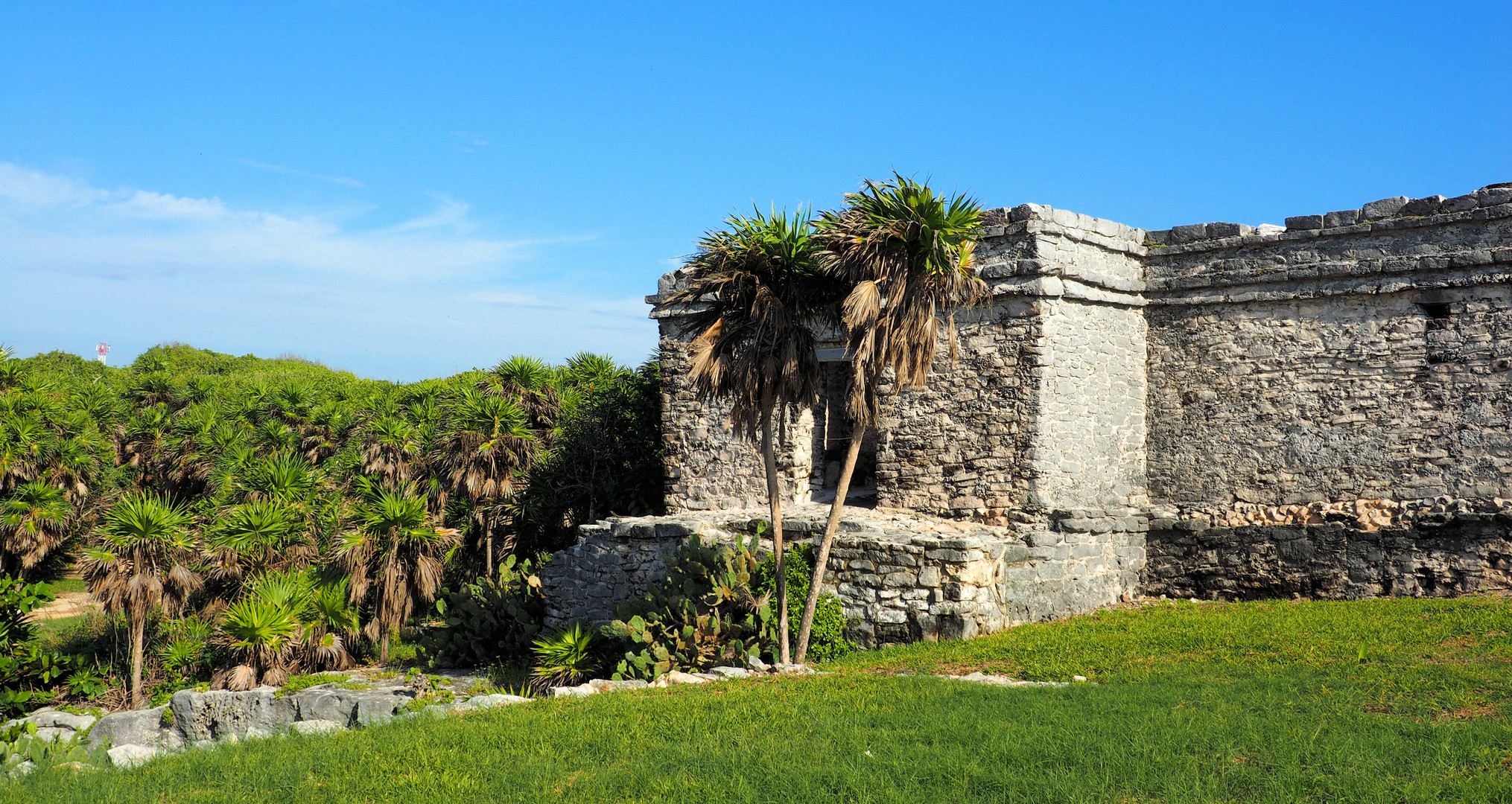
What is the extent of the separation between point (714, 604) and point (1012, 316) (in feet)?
14.3

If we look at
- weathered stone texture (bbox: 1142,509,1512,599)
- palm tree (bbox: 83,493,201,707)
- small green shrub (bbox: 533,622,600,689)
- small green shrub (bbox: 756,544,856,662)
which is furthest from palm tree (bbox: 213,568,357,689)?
weathered stone texture (bbox: 1142,509,1512,599)

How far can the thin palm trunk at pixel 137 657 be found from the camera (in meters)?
14.6

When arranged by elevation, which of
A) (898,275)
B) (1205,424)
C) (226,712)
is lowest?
(226,712)

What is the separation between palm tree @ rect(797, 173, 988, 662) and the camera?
9242 millimetres

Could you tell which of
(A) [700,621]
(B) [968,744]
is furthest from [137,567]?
(B) [968,744]

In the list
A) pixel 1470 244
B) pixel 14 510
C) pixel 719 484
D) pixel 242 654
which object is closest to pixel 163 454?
pixel 14 510

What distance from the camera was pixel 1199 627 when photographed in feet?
32.5

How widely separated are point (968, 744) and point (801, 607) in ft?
15.4

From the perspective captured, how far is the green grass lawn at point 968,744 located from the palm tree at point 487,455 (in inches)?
372

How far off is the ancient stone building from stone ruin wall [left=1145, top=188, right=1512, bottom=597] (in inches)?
0.8

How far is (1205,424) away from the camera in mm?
12203

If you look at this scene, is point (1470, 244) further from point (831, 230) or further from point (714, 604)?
point (714, 604)

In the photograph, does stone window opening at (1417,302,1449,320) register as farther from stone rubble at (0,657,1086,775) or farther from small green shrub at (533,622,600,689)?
small green shrub at (533,622,600,689)

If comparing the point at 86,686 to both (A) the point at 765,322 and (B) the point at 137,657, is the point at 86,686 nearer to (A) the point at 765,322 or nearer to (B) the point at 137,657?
(B) the point at 137,657
